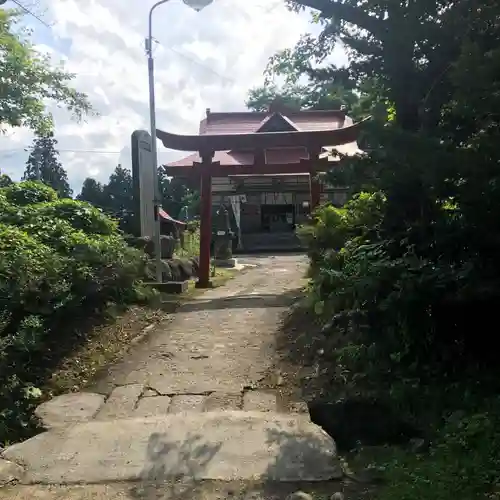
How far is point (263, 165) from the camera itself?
1431 cm

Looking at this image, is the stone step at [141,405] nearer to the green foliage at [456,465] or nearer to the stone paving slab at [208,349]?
the stone paving slab at [208,349]

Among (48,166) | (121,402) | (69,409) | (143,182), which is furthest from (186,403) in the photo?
(48,166)

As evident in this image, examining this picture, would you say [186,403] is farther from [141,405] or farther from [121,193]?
[121,193]

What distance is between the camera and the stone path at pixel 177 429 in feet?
13.1

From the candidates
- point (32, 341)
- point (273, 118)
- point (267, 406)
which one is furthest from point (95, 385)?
point (273, 118)

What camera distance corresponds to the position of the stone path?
157 inches

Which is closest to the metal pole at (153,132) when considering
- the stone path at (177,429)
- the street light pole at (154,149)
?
the street light pole at (154,149)

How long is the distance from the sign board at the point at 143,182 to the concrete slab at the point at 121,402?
5941mm

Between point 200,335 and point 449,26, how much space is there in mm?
4505

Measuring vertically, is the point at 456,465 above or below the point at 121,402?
above

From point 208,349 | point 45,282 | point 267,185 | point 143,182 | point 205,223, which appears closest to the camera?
point 45,282

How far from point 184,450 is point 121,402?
4.39ft

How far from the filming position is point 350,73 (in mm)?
6004

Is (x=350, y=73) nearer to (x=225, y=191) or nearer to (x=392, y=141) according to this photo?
(x=392, y=141)
